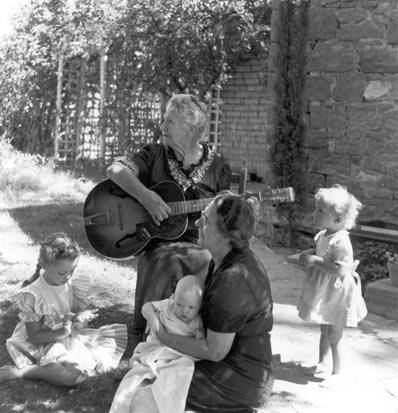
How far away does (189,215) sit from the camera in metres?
3.89

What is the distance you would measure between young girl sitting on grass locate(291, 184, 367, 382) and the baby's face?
3.82 ft

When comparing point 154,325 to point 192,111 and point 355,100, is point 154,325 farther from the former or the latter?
point 355,100

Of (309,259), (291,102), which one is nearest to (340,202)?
(309,259)

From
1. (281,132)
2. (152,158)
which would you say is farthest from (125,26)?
(152,158)

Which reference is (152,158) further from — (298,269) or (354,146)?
(354,146)

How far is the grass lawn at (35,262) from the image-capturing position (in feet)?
10.8

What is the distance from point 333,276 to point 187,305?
1.32 m

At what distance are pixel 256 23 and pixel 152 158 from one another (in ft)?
25.6

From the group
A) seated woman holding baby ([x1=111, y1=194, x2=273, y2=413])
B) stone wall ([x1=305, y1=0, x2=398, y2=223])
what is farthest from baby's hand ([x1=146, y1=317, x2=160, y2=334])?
stone wall ([x1=305, y1=0, x2=398, y2=223])

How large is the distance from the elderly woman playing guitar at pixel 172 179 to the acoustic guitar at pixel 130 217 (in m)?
0.03

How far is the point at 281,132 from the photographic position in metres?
7.17

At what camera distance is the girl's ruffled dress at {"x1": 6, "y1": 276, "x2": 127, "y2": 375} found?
10.9 feet

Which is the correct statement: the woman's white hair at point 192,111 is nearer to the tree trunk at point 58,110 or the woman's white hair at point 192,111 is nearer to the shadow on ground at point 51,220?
the shadow on ground at point 51,220

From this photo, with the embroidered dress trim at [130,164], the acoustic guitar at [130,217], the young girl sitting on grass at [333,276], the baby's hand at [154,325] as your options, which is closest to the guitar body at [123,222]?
the acoustic guitar at [130,217]
